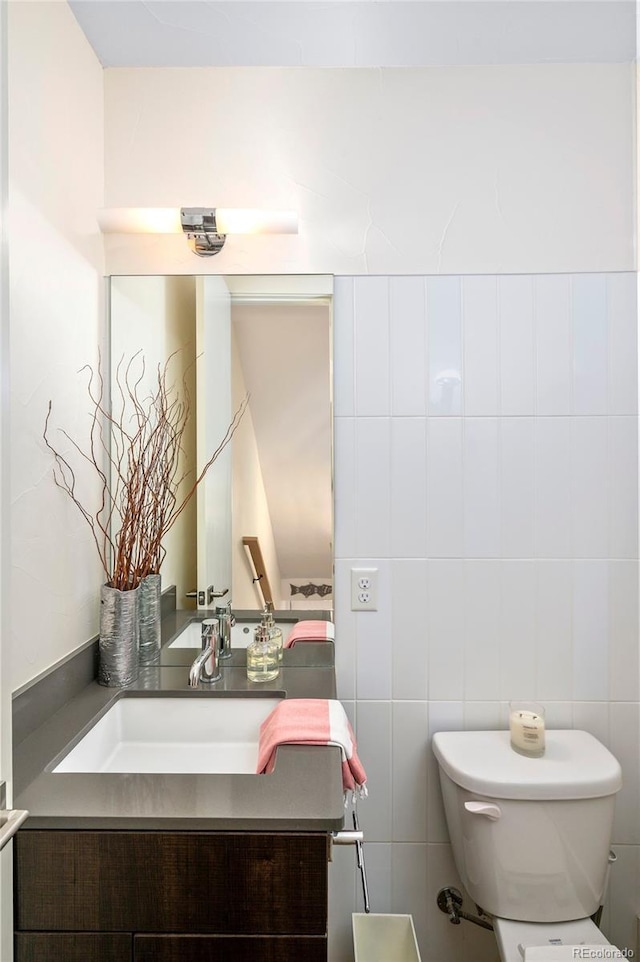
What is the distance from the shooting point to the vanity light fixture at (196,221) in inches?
56.6

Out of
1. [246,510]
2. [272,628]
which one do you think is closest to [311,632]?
[272,628]

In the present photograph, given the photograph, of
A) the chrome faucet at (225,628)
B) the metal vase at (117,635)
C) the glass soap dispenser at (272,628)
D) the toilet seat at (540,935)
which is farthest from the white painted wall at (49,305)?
the toilet seat at (540,935)

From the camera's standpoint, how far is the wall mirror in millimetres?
1540

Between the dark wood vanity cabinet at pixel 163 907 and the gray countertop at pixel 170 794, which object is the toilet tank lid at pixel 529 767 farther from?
the dark wood vanity cabinet at pixel 163 907

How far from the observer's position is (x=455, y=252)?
1546 millimetres

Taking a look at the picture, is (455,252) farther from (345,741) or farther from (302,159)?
(345,741)

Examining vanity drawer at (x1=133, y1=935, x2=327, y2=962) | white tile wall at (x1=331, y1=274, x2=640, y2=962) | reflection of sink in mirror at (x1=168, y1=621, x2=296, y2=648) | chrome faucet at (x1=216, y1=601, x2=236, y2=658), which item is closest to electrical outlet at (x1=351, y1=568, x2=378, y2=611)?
white tile wall at (x1=331, y1=274, x2=640, y2=962)

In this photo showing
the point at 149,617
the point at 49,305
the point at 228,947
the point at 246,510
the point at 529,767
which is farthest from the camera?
the point at 246,510

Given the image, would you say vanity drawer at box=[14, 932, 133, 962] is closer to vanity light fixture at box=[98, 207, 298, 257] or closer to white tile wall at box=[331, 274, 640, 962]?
white tile wall at box=[331, 274, 640, 962]

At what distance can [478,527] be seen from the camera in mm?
1547

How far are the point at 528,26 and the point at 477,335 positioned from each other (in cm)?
71

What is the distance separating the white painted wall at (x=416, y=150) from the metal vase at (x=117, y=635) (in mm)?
988

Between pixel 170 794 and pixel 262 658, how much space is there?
493 mm

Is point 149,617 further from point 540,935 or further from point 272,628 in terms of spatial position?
point 540,935
